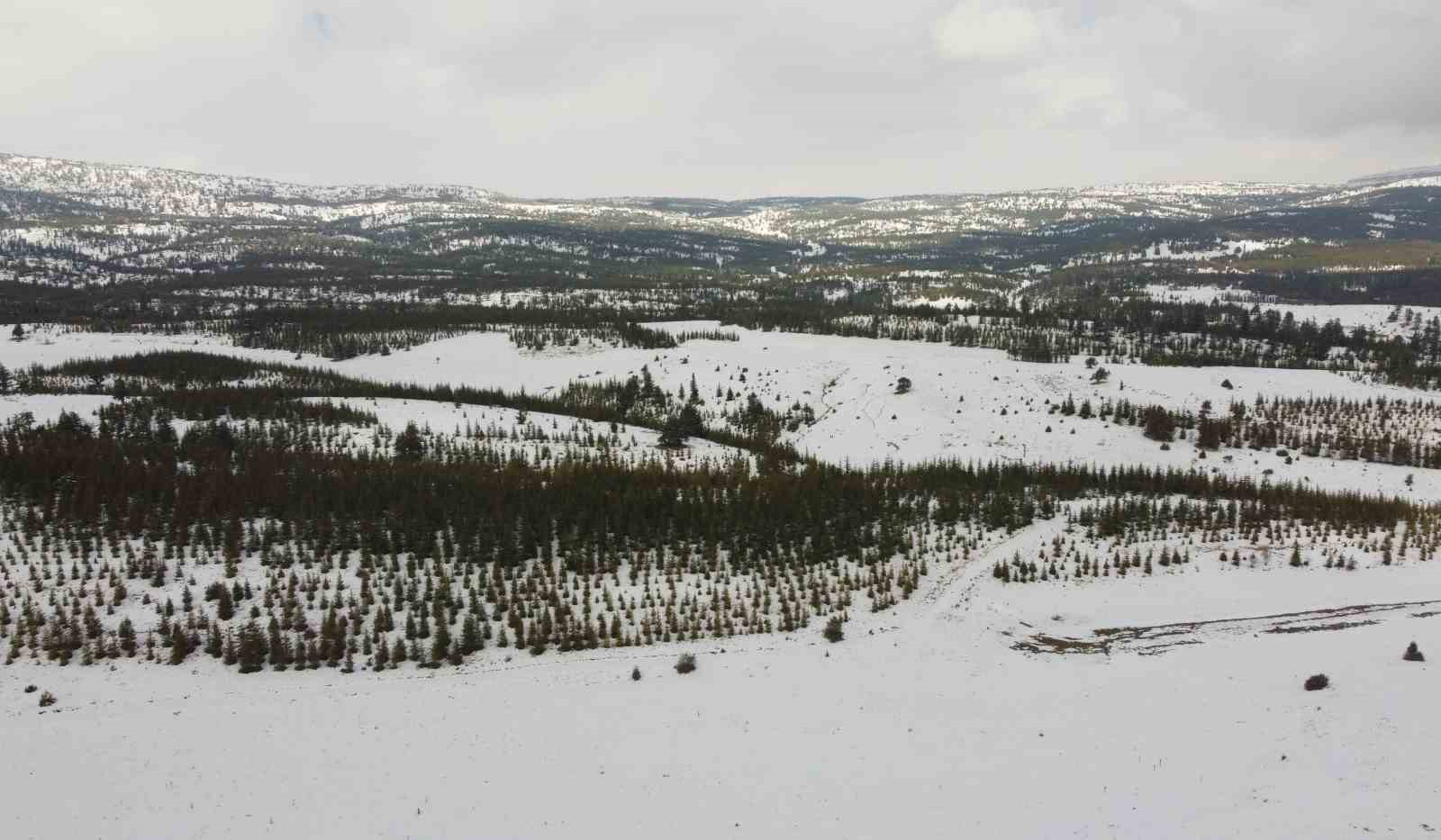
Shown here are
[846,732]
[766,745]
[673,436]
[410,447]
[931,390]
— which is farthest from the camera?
[931,390]

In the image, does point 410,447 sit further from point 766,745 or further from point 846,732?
point 846,732

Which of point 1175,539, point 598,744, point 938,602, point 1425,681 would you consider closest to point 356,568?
point 598,744

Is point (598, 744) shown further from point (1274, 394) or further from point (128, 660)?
point (1274, 394)

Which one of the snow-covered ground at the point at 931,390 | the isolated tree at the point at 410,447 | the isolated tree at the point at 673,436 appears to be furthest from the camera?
the isolated tree at the point at 673,436

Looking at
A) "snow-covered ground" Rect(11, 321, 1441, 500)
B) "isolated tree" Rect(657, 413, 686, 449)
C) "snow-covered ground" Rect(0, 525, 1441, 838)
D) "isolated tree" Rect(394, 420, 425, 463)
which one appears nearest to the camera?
"snow-covered ground" Rect(0, 525, 1441, 838)

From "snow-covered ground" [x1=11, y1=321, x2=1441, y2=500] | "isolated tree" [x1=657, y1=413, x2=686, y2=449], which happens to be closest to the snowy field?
"snow-covered ground" [x1=11, y1=321, x2=1441, y2=500]

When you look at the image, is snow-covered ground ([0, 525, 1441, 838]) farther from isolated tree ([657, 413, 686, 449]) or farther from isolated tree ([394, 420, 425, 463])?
isolated tree ([657, 413, 686, 449])

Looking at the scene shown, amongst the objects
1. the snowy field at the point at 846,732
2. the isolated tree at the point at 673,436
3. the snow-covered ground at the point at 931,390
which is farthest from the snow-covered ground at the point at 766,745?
the isolated tree at the point at 673,436

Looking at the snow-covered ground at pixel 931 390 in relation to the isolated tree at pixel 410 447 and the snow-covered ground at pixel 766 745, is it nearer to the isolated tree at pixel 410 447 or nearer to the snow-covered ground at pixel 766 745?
the isolated tree at pixel 410 447

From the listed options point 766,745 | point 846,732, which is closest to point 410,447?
point 766,745
